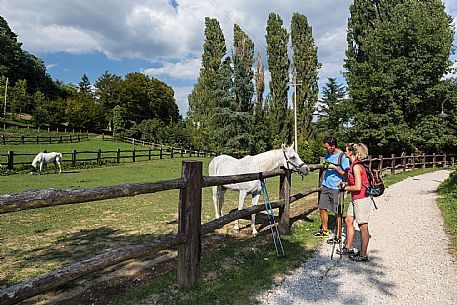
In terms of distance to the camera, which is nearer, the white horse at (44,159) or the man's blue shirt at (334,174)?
the man's blue shirt at (334,174)

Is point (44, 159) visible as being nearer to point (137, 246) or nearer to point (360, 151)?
point (137, 246)

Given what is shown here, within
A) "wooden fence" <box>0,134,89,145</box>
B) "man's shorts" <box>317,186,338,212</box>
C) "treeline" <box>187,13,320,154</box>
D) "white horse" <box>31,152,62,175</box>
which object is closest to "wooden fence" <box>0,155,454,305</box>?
"man's shorts" <box>317,186,338,212</box>

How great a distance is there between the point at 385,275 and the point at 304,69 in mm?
30565

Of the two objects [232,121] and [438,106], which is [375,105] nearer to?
[438,106]

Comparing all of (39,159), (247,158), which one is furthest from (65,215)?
(39,159)

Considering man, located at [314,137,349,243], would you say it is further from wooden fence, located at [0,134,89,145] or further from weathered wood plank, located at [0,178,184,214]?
wooden fence, located at [0,134,89,145]

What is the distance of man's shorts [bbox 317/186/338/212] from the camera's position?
5523mm

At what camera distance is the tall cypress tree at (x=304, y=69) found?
104 feet

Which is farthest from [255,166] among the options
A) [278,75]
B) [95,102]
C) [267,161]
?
[95,102]

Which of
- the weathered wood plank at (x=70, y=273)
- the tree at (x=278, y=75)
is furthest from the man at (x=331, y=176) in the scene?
the tree at (x=278, y=75)

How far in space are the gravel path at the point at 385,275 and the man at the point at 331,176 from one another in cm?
71

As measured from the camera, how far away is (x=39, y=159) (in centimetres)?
1773

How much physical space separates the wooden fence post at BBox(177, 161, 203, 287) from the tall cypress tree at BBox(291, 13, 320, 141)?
29159mm

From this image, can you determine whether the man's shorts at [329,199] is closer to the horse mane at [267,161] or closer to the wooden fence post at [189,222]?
the horse mane at [267,161]
